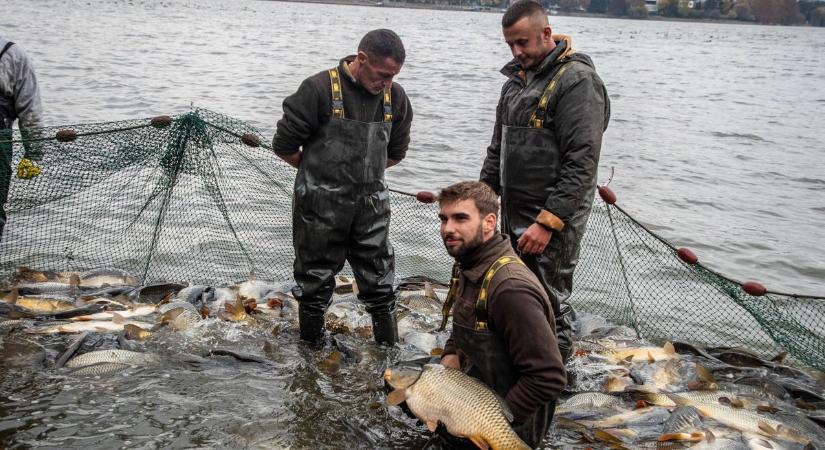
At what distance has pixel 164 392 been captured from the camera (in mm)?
4969

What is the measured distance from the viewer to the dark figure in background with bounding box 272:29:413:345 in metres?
4.99

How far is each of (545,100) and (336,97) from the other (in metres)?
1.35

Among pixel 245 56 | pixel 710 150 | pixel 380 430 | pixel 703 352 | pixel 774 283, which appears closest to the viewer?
pixel 380 430

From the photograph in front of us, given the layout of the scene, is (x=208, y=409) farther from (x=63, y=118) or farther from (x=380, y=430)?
(x=63, y=118)

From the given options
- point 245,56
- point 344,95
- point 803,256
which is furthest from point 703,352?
point 245,56

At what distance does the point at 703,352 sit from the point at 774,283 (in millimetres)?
4605

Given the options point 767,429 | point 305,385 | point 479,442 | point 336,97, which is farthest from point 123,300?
point 767,429

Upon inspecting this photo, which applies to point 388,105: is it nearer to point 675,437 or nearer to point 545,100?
point 545,100

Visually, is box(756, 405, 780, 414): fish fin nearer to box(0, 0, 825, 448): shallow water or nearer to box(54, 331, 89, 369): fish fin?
box(0, 0, 825, 448): shallow water

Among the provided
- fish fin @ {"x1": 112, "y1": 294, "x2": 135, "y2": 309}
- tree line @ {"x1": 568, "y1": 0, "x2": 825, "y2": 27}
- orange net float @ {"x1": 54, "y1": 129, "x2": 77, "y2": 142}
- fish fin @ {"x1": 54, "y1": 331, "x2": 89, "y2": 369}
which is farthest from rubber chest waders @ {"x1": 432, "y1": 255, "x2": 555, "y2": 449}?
tree line @ {"x1": 568, "y1": 0, "x2": 825, "y2": 27}

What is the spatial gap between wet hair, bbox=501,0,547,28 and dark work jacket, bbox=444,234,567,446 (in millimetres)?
1560

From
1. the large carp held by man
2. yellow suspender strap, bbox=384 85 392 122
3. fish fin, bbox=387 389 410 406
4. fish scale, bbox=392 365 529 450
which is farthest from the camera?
yellow suspender strap, bbox=384 85 392 122

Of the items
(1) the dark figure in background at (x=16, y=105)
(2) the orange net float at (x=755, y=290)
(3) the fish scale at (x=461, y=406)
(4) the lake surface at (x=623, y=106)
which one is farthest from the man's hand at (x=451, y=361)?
(4) the lake surface at (x=623, y=106)

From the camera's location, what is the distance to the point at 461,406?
348 centimetres
